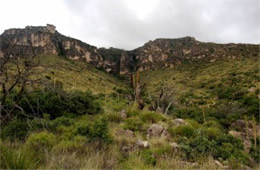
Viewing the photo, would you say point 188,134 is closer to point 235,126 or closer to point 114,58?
point 235,126

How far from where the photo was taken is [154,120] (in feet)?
30.0

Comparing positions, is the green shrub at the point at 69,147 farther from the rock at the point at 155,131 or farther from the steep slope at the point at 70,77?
the rock at the point at 155,131

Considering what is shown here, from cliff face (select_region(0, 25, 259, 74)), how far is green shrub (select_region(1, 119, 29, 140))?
67.6 meters

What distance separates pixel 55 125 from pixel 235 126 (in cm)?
1164

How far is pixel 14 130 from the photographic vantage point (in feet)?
18.1

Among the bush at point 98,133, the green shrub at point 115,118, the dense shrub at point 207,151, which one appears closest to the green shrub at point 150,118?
the green shrub at point 115,118

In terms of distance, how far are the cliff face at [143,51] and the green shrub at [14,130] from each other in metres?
67.6

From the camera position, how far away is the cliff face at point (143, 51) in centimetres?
7475

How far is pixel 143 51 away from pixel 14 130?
115 metres

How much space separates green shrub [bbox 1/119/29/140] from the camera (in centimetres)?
530

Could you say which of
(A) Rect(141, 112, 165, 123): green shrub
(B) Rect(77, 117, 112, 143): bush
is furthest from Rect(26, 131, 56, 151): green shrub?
(A) Rect(141, 112, 165, 123): green shrub

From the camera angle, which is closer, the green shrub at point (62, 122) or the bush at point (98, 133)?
the bush at point (98, 133)

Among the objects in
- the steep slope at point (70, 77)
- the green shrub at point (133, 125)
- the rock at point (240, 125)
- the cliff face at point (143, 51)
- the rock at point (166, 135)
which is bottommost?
Result: the rock at point (240, 125)

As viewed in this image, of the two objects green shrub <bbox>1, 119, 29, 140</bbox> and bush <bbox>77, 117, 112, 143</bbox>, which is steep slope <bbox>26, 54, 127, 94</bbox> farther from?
bush <bbox>77, 117, 112, 143</bbox>
